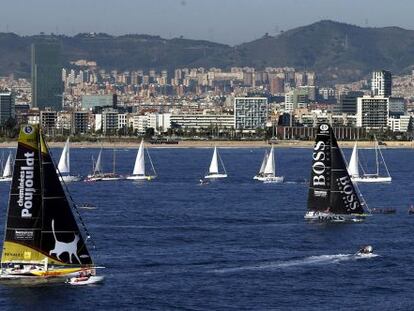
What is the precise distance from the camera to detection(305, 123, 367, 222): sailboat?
54531 mm

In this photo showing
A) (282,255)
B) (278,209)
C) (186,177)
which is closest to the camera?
(282,255)

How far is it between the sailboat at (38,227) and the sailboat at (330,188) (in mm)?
19731

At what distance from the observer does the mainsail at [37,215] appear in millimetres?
35531

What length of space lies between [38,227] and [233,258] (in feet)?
29.6

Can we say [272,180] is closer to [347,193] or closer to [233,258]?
[347,193]

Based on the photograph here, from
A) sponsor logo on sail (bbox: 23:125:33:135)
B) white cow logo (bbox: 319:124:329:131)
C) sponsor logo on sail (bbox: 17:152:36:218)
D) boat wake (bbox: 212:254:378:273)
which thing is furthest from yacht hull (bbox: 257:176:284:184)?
sponsor logo on sail (bbox: 23:125:33:135)

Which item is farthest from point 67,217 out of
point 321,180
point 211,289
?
point 321,180

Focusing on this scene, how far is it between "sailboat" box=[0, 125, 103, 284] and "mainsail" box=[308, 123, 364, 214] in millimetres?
19766

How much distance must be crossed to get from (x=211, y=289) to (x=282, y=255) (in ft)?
23.0

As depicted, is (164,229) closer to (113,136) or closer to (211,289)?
(211,289)

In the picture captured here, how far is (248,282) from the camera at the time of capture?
127 feet

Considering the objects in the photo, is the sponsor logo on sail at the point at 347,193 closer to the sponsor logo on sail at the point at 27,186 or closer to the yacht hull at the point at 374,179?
the sponsor logo on sail at the point at 27,186

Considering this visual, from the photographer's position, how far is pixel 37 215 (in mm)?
35812

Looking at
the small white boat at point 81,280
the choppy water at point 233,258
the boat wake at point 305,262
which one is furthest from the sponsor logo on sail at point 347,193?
the small white boat at point 81,280
